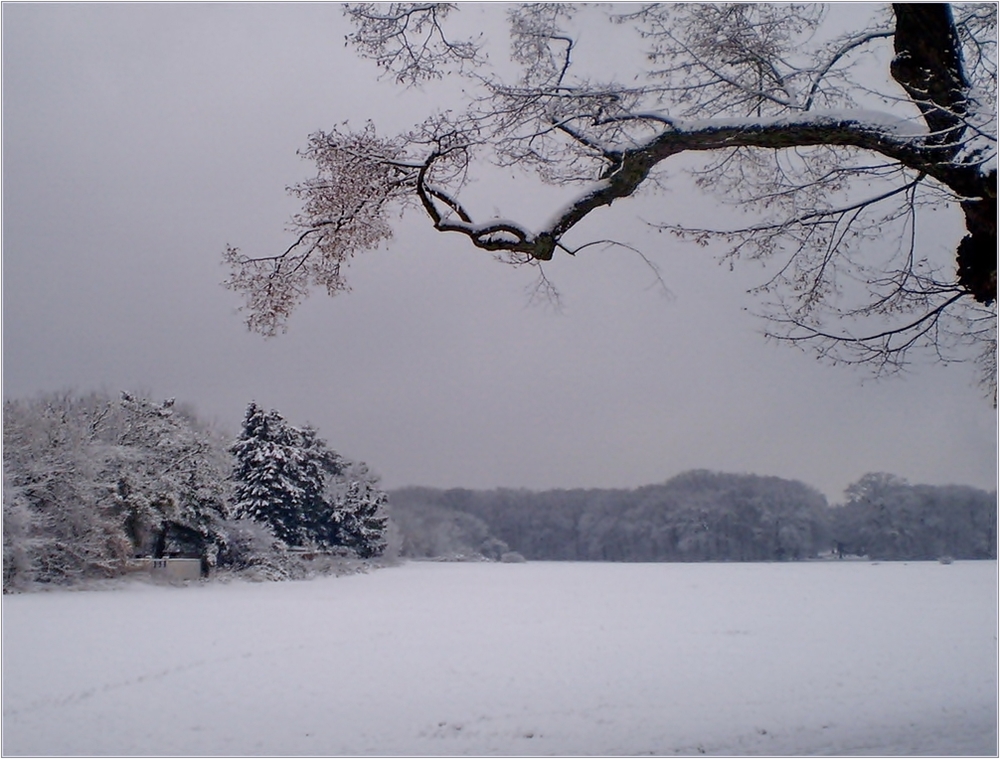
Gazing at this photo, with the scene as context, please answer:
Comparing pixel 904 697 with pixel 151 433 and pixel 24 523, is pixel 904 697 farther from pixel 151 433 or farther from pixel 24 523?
pixel 151 433

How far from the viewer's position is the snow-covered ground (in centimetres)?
678

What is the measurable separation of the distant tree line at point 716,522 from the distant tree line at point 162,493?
17.8ft

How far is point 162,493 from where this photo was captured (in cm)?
2475

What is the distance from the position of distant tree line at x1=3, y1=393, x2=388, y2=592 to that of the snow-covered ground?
1822 millimetres

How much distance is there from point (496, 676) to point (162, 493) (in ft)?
59.1

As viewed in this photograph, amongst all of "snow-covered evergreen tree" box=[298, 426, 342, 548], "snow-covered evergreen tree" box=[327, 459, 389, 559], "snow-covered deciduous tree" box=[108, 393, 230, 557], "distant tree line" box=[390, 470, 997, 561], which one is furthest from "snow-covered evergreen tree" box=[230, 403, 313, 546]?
"distant tree line" box=[390, 470, 997, 561]

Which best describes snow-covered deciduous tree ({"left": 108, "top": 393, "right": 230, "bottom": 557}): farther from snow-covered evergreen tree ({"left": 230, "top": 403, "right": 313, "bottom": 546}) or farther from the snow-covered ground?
the snow-covered ground

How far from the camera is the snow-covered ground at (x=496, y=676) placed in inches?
267

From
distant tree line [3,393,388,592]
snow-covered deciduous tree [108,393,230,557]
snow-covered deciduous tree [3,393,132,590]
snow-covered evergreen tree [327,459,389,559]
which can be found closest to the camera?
snow-covered deciduous tree [3,393,132,590]

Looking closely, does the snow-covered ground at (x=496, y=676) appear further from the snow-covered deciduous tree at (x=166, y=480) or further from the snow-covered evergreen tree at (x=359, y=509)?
the snow-covered evergreen tree at (x=359, y=509)

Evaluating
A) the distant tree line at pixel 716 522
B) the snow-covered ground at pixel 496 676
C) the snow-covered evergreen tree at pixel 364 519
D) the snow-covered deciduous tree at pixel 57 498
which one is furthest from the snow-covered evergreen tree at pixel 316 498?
the snow-covered ground at pixel 496 676

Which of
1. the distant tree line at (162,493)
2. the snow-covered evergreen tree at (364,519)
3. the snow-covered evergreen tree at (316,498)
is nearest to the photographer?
the distant tree line at (162,493)

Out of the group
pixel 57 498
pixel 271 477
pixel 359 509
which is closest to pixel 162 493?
pixel 57 498

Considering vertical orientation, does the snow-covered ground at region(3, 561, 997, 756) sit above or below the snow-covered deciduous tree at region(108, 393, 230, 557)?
below
